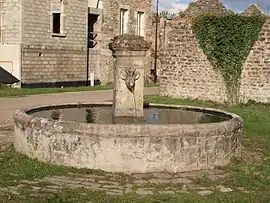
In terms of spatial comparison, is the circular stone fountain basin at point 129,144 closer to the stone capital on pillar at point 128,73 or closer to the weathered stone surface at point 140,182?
the weathered stone surface at point 140,182

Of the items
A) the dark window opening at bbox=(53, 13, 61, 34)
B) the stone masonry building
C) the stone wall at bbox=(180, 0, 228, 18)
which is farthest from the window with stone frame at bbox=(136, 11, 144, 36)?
the stone wall at bbox=(180, 0, 228, 18)

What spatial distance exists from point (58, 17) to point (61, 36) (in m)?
1.10

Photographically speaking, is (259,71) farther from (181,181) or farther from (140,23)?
(140,23)

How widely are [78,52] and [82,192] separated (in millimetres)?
24430

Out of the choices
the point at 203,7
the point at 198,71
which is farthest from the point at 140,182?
the point at 203,7

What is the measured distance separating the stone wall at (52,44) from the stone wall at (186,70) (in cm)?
881

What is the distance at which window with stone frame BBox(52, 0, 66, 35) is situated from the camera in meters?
28.5

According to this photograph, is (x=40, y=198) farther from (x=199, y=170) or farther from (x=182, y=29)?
(x=182, y=29)

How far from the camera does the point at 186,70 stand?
20.1 metres

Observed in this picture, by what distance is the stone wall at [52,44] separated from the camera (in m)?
26.7

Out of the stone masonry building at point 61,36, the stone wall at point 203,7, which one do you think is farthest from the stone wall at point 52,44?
the stone wall at point 203,7

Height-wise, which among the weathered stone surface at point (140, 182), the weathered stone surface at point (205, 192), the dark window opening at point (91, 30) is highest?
the dark window opening at point (91, 30)

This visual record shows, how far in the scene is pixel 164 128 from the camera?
757cm

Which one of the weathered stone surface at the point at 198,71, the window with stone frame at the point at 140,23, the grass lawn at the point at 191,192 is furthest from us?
the window with stone frame at the point at 140,23
